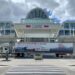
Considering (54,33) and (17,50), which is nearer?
(17,50)

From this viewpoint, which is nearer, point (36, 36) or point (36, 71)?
point (36, 71)

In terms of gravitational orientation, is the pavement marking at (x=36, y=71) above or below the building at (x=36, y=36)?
below

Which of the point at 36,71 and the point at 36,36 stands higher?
the point at 36,36

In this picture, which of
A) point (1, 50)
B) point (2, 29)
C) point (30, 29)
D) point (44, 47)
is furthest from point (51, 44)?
point (2, 29)

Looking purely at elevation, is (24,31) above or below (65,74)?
above

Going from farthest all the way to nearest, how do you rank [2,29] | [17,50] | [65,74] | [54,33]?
[2,29], [54,33], [17,50], [65,74]

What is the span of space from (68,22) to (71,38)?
37724 millimetres

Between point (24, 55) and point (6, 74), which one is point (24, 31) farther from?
point (6, 74)

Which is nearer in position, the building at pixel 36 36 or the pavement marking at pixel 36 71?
the pavement marking at pixel 36 71

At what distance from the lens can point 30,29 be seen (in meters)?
73.4

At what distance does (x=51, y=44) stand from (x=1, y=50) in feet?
45.8

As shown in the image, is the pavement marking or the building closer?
the pavement marking

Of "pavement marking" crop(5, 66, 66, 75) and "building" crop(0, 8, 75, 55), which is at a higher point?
"building" crop(0, 8, 75, 55)

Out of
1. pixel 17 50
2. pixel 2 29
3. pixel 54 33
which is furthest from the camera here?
pixel 2 29
